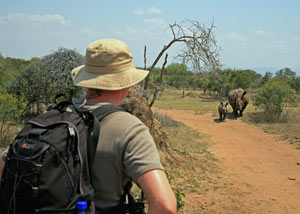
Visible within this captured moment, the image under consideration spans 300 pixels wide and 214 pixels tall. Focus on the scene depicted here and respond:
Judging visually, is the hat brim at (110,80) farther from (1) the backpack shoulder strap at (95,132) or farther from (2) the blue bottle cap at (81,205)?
(2) the blue bottle cap at (81,205)

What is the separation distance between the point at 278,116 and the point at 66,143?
18.7 meters

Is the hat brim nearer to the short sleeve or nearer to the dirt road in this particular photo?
the short sleeve

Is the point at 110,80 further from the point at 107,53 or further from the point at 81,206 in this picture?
the point at 81,206

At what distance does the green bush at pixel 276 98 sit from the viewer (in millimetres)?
17719

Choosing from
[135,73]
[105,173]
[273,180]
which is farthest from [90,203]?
[273,180]

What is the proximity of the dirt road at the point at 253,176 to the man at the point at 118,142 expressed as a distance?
16.0 ft

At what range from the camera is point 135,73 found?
1713 mm

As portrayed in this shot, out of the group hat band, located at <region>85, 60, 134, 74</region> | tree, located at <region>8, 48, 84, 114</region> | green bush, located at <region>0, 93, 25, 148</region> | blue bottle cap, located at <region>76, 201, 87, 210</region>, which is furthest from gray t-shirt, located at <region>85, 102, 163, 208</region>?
tree, located at <region>8, 48, 84, 114</region>

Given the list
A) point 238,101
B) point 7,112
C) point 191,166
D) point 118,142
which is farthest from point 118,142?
point 238,101

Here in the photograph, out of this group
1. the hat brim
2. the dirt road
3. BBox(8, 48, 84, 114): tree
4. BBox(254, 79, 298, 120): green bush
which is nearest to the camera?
the hat brim

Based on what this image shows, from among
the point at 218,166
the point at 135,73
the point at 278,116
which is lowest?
the point at 218,166

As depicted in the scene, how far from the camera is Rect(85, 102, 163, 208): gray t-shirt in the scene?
138 cm

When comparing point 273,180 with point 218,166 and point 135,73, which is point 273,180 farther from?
point 135,73

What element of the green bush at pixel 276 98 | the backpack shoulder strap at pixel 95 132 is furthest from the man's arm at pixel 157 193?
the green bush at pixel 276 98
